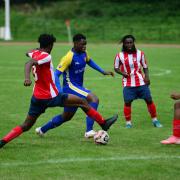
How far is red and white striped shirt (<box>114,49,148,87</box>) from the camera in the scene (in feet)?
39.7

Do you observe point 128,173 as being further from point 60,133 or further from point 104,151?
point 60,133

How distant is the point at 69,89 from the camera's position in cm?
1070

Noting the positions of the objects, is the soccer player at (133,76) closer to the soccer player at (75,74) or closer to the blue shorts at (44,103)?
the soccer player at (75,74)

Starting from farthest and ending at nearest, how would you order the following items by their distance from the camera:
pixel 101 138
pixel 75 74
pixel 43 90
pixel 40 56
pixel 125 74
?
pixel 125 74, pixel 75 74, pixel 101 138, pixel 43 90, pixel 40 56

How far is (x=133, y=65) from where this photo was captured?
12148mm

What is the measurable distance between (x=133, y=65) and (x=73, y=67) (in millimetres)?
1847

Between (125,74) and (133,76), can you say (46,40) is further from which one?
(133,76)

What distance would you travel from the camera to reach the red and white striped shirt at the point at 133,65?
12.1 m

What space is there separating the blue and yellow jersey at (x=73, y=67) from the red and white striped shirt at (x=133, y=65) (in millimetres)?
1544

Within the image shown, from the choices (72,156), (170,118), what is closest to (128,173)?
(72,156)

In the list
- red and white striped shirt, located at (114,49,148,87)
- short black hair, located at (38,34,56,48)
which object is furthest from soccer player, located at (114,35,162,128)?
short black hair, located at (38,34,56,48)

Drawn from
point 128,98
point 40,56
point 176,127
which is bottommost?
point 176,127

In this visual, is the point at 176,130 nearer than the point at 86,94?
Yes

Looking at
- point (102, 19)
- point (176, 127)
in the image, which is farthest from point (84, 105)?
point (102, 19)
